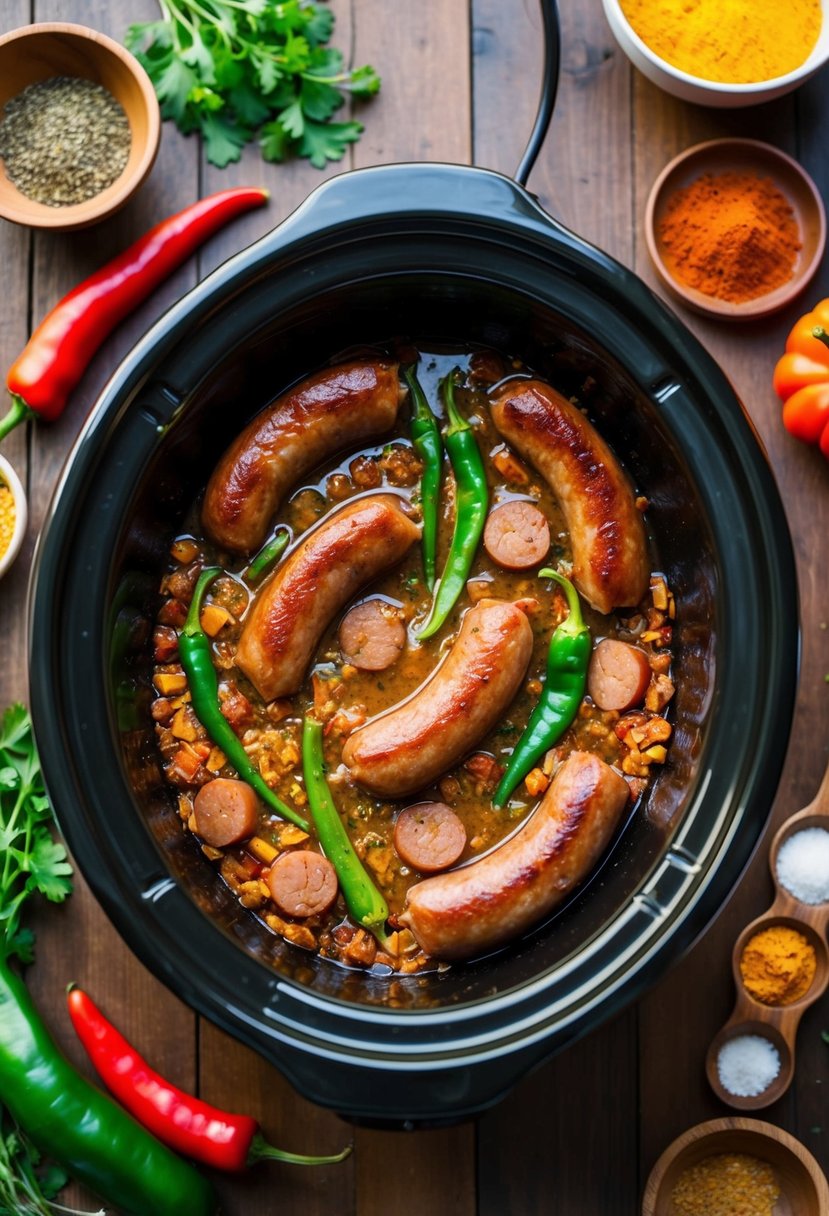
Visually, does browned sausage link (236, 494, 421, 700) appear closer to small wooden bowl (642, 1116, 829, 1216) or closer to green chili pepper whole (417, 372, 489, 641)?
green chili pepper whole (417, 372, 489, 641)

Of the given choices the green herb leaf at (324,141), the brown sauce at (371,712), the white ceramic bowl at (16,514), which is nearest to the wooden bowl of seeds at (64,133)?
the green herb leaf at (324,141)

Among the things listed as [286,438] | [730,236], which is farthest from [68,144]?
[730,236]

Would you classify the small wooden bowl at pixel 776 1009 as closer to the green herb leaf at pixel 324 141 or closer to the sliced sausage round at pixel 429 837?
the sliced sausage round at pixel 429 837

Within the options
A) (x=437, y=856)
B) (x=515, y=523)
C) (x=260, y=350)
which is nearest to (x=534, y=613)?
(x=515, y=523)

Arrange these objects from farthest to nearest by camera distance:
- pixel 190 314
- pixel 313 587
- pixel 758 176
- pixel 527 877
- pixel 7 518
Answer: pixel 758 176 < pixel 7 518 < pixel 313 587 < pixel 527 877 < pixel 190 314

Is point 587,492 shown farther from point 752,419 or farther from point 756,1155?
point 756,1155

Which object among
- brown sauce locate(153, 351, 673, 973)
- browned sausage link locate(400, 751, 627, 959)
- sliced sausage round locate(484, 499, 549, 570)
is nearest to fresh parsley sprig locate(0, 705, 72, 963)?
brown sauce locate(153, 351, 673, 973)

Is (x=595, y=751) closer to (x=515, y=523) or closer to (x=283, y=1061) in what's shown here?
(x=515, y=523)
